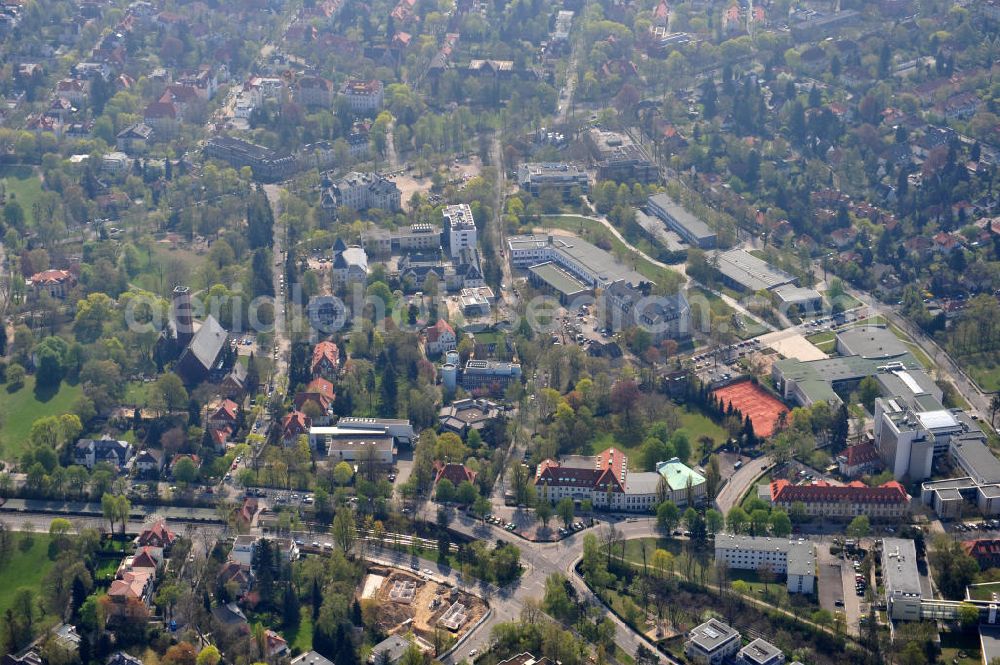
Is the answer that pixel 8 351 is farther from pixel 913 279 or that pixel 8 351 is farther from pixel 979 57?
pixel 979 57

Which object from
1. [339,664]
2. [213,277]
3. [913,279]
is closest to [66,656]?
[339,664]

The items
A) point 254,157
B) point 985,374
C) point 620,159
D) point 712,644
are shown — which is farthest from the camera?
point 254,157

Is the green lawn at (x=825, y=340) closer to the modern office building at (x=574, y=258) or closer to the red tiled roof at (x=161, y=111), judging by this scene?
the modern office building at (x=574, y=258)

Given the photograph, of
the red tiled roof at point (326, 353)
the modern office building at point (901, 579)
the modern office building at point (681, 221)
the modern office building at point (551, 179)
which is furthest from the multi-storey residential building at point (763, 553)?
the modern office building at point (551, 179)

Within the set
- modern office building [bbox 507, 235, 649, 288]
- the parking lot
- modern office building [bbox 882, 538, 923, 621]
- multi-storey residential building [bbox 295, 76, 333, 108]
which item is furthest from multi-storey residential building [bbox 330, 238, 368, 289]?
modern office building [bbox 882, 538, 923, 621]

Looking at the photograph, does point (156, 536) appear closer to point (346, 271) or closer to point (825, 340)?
point (346, 271)

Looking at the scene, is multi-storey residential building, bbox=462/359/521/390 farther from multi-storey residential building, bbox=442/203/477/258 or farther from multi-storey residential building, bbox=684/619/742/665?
multi-storey residential building, bbox=684/619/742/665

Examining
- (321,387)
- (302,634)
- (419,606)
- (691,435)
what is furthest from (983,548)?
(321,387)
